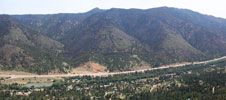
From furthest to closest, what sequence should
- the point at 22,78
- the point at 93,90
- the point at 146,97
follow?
the point at 22,78, the point at 93,90, the point at 146,97

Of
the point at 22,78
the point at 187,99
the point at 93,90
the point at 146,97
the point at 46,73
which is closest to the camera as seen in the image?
A: the point at 187,99

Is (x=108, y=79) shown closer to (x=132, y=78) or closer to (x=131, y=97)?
(x=132, y=78)

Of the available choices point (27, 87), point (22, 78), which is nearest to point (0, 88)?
point (27, 87)

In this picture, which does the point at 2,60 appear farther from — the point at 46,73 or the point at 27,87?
the point at 27,87

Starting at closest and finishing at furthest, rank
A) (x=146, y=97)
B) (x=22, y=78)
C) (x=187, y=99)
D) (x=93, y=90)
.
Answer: (x=187, y=99) → (x=146, y=97) → (x=93, y=90) → (x=22, y=78)

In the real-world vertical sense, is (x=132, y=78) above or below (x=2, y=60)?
below

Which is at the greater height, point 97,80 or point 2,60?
point 2,60

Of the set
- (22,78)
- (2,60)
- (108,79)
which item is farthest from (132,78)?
(2,60)

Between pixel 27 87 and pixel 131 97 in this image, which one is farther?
pixel 27 87

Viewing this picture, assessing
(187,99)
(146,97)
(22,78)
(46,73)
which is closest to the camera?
(187,99)
